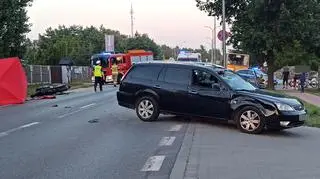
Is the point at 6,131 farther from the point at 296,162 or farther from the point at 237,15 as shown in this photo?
the point at 237,15

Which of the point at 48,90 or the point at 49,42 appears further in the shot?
the point at 49,42

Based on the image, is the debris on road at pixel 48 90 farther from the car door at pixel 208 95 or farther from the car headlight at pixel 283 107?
the car headlight at pixel 283 107

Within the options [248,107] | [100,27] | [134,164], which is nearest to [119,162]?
[134,164]

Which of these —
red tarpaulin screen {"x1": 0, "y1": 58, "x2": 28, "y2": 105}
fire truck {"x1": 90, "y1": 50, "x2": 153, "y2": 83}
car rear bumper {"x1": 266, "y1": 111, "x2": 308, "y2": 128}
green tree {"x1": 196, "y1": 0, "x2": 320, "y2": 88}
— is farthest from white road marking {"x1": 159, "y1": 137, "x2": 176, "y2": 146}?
fire truck {"x1": 90, "y1": 50, "x2": 153, "y2": 83}

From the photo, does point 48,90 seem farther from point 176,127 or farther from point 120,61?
point 120,61

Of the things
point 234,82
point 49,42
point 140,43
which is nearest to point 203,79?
point 234,82

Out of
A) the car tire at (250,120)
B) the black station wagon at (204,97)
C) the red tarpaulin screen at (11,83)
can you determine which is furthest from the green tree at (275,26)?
the car tire at (250,120)

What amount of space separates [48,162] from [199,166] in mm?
2472

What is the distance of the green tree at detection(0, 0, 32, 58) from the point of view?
3209 cm

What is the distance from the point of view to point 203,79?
50.1 feet

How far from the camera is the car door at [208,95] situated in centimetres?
1445

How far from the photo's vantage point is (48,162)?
977 cm

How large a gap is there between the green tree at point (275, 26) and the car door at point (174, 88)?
67.5ft

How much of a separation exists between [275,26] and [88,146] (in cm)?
2651
